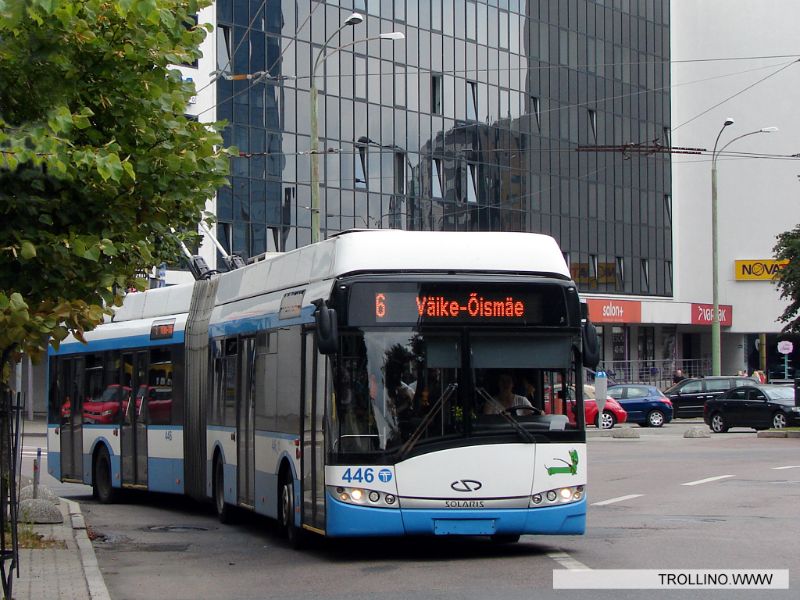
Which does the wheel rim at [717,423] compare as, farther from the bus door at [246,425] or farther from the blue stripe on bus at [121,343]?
the bus door at [246,425]

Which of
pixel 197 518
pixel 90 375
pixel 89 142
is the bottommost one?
pixel 197 518

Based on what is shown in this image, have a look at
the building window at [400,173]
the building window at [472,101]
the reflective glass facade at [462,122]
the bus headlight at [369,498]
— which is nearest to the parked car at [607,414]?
the reflective glass facade at [462,122]

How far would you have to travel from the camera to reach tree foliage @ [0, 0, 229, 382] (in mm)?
8305

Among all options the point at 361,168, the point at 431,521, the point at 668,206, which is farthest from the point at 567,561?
the point at 668,206

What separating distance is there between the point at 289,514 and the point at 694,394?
3654 cm

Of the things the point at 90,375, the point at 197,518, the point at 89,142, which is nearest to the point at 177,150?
the point at 89,142

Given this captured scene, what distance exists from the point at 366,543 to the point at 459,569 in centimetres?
223

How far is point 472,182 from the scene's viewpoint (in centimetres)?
5956

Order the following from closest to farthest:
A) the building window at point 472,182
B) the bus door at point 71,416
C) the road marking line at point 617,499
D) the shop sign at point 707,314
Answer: the road marking line at point 617,499 < the bus door at point 71,416 < the building window at point 472,182 < the shop sign at point 707,314

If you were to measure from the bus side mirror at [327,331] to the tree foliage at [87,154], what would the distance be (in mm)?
1504

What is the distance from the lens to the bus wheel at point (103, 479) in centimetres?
2083

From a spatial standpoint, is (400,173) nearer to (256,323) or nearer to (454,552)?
(256,323)

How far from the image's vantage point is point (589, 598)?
10.1 metres

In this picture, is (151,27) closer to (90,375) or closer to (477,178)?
(90,375)
